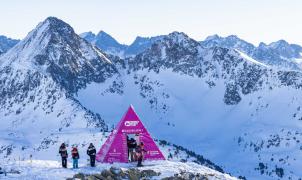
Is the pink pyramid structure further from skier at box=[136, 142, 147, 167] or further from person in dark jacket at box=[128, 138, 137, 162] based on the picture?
skier at box=[136, 142, 147, 167]

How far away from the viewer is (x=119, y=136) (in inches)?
2581

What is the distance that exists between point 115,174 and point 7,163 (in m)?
12.2

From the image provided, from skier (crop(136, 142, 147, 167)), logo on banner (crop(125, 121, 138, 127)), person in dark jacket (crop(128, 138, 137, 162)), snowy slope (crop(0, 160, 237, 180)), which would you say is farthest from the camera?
logo on banner (crop(125, 121, 138, 127))

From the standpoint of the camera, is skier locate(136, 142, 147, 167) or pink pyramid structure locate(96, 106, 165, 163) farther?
pink pyramid structure locate(96, 106, 165, 163)

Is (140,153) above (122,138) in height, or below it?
below

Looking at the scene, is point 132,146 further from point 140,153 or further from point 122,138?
point 140,153

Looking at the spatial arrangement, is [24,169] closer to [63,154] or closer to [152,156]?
[63,154]

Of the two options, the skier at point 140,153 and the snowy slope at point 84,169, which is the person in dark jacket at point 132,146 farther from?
the snowy slope at point 84,169

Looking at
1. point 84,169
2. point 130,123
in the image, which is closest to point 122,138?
point 130,123

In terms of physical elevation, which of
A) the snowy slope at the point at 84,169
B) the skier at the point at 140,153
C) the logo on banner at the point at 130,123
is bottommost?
the snowy slope at the point at 84,169

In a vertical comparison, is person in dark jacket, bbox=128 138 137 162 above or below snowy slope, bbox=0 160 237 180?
above

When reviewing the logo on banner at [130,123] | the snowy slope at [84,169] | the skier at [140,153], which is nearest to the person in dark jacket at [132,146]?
the skier at [140,153]

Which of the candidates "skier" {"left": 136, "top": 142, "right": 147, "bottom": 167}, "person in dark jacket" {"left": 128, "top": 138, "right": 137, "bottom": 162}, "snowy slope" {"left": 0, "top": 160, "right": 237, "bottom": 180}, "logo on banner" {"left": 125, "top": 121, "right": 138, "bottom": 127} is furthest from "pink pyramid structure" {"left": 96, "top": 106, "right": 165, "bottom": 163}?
"snowy slope" {"left": 0, "top": 160, "right": 237, "bottom": 180}

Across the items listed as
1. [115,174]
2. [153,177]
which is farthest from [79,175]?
[153,177]
